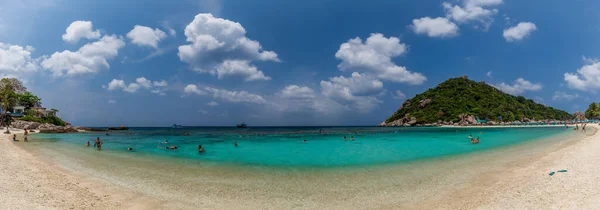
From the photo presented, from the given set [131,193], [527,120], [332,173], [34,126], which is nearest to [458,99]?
[527,120]

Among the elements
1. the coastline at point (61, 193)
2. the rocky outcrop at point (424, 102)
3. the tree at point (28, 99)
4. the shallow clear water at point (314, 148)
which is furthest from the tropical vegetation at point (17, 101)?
the rocky outcrop at point (424, 102)

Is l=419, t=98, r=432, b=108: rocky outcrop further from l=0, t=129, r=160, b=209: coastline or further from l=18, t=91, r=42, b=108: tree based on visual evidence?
l=18, t=91, r=42, b=108: tree

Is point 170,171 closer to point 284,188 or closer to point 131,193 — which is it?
point 131,193

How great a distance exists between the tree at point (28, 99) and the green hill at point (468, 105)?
165871mm

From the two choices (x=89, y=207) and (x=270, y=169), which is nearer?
(x=89, y=207)

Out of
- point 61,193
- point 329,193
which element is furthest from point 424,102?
point 61,193

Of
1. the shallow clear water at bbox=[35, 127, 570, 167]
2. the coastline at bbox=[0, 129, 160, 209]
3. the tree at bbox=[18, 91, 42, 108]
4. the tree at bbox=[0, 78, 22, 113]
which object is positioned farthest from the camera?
the tree at bbox=[18, 91, 42, 108]

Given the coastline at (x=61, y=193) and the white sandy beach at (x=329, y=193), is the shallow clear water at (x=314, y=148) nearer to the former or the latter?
the white sandy beach at (x=329, y=193)

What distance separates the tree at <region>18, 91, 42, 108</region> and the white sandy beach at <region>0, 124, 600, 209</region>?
10058 centimetres

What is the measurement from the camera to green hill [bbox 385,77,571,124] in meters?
139

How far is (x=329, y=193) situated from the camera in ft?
38.4

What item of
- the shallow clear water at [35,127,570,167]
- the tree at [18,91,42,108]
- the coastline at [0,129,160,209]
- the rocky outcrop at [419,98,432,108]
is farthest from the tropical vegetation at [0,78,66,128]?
the rocky outcrop at [419,98,432,108]

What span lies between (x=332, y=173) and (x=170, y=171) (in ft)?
33.7

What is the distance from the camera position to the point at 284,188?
41.1 ft
